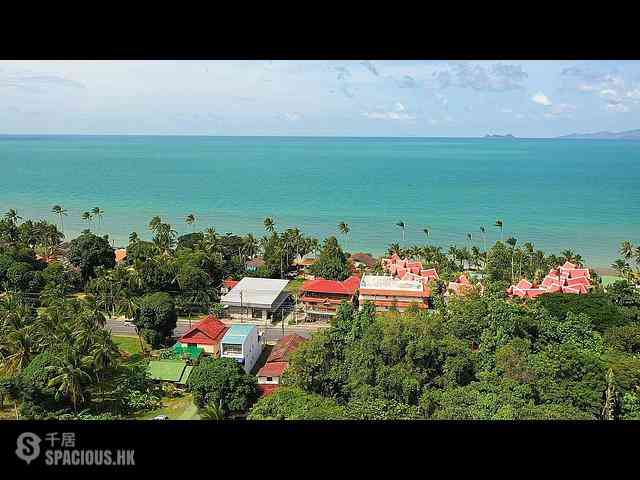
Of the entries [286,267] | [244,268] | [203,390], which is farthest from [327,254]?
[203,390]

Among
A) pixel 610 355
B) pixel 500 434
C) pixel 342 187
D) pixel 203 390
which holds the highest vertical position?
pixel 342 187

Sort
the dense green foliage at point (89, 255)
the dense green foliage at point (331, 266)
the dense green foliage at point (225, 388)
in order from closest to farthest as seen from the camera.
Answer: the dense green foliage at point (225, 388), the dense green foliage at point (89, 255), the dense green foliage at point (331, 266)

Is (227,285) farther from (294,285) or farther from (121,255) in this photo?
(121,255)

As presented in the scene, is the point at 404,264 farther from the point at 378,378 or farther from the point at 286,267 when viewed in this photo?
the point at 378,378

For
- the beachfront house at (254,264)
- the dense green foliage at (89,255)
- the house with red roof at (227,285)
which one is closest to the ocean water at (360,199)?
the beachfront house at (254,264)

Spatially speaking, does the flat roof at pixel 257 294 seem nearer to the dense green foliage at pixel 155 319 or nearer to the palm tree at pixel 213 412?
the dense green foliage at pixel 155 319
